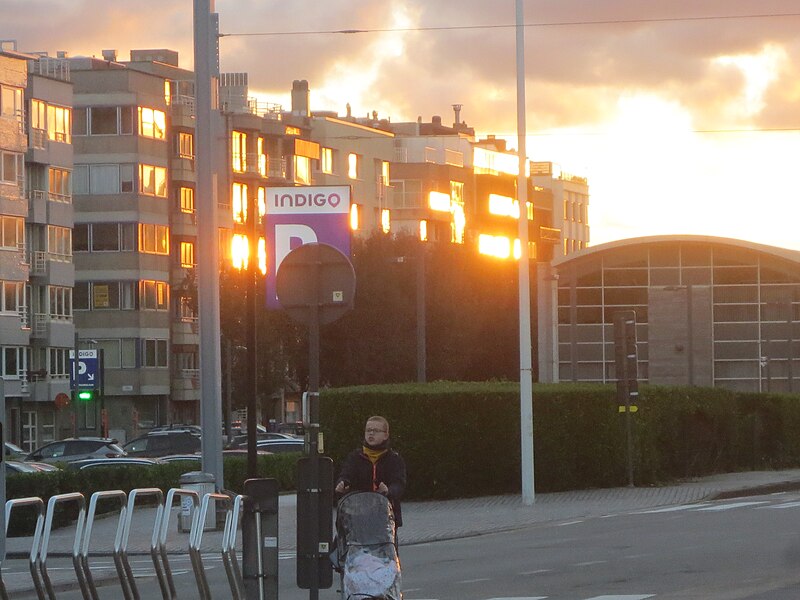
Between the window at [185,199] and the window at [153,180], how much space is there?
1297 mm

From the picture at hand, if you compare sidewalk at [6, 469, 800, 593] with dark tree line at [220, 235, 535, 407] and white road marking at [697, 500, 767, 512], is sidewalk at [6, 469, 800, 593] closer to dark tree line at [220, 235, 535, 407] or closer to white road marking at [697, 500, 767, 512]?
white road marking at [697, 500, 767, 512]

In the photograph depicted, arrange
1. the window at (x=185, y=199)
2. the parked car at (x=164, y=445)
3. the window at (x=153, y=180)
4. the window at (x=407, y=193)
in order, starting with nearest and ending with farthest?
the parked car at (x=164, y=445) → the window at (x=153, y=180) → the window at (x=185, y=199) → the window at (x=407, y=193)

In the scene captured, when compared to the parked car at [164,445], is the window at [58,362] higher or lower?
higher

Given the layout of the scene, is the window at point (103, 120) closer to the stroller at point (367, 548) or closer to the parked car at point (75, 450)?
the parked car at point (75, 450)

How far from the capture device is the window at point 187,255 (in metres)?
96.4

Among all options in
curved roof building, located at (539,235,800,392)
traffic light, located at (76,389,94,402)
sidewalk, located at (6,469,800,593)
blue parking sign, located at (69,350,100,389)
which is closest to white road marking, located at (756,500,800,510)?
sidewalk, located at (6,469,800,593)

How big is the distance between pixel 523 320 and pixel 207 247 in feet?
20.8

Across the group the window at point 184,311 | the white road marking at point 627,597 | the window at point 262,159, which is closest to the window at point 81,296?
the window at point 184,311

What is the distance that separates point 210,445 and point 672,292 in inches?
1063

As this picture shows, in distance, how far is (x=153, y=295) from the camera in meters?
94.5

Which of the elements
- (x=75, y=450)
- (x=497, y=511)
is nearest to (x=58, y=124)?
(x=75, y=450)

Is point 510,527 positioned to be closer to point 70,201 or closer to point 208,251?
point 208,251

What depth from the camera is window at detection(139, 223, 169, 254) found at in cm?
9312

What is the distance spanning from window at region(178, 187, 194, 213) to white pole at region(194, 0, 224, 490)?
69.2 m
